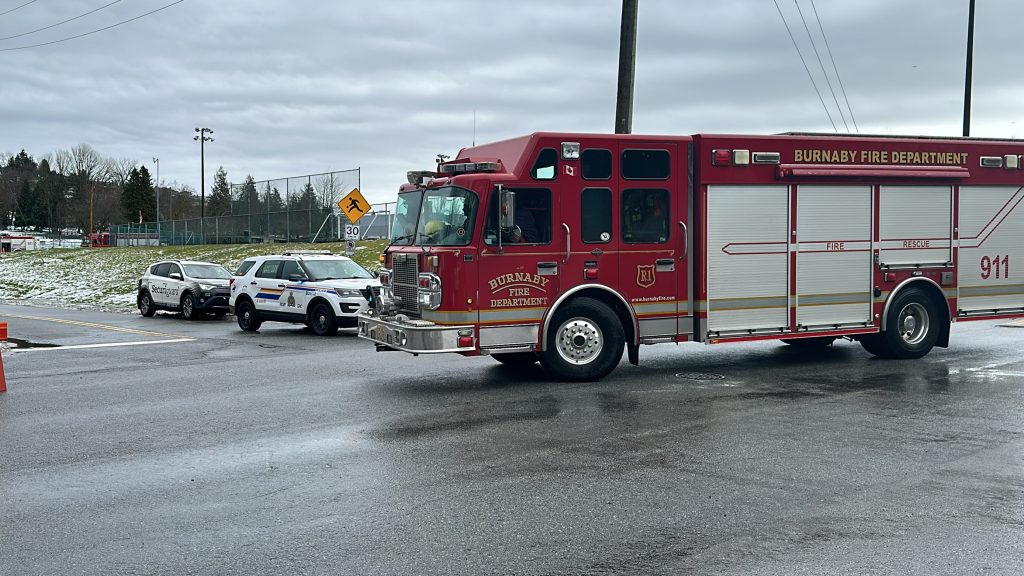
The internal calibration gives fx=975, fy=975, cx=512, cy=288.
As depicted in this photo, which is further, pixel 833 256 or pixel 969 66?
pixel 969 66

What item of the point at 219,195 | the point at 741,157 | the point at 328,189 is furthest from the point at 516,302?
the point at 219,195

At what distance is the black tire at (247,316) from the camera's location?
65.5 ft

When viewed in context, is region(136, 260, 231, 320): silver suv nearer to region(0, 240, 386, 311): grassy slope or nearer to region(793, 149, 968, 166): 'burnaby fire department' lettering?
region(0, 240, 386, 311): grassy slope

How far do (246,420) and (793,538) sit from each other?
18.2 feet

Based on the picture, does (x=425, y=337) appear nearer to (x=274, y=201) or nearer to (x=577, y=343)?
(x=577, y=343)

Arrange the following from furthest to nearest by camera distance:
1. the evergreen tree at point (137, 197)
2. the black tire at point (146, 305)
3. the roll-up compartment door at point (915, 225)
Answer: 1. the evergreen tree at point (137, 197)
2. the black tire at point (146, 305)
3. the roll-up compartment door at point (915, 225)

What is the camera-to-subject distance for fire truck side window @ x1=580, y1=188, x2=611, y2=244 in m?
11.3

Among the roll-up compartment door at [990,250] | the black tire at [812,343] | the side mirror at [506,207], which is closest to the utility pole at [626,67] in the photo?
the black tire at [812,343]

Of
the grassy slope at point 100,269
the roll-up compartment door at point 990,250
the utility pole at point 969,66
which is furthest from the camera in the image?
the grassy slope at point 100,269

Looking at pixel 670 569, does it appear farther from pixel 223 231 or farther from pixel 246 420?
pixel 223 231

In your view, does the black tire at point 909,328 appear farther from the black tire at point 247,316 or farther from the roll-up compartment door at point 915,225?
the black tire at point 247,316

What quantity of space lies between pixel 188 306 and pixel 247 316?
4.31 metres

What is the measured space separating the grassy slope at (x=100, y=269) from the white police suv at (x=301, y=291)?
11611mm

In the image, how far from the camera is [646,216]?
38.0 ft
